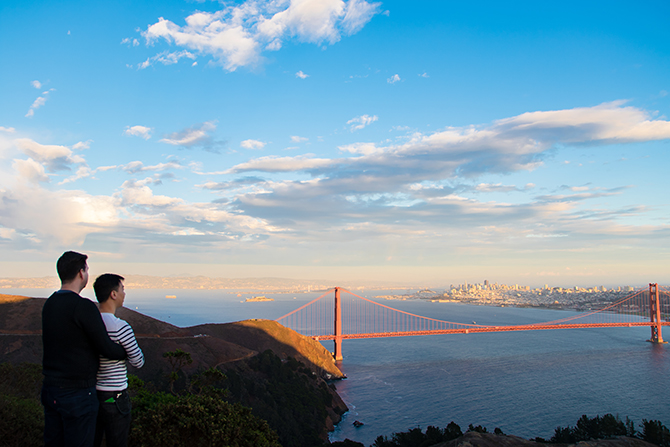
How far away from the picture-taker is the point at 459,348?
72.7m

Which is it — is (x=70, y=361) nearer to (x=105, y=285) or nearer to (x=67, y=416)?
(x=67, y=416)

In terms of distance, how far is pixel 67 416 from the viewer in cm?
311

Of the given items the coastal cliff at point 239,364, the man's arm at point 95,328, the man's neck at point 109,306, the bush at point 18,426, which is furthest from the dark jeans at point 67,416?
the coastal cliff at point 239,364

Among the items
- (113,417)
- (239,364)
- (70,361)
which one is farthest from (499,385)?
(70,361)

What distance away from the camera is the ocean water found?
33.1 metres

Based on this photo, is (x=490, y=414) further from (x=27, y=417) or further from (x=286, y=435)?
(x=27, y=417)

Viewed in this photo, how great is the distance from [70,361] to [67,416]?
1.43 ft

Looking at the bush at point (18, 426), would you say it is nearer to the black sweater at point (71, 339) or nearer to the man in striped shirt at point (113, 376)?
the man in striped shirt at point (113, 376)

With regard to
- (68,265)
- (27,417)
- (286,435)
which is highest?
(68,265)

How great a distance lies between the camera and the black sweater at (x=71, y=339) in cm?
309

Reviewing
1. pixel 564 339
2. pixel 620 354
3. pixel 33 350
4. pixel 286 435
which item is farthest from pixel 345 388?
pixel 564 339

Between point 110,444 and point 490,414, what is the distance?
37.3m

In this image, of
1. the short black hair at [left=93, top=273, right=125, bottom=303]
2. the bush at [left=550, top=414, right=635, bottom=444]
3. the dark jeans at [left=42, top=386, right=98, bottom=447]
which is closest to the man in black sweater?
the dark jeans at [left=42, top=386, right=98, bottom=447]

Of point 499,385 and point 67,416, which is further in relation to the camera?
point 499,385
